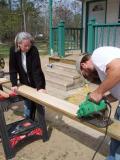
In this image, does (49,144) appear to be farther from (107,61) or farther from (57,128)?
(107,61)

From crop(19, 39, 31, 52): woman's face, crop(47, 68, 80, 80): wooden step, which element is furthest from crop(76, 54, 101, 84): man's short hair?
crop(47, 68, 80, 80): wooden step

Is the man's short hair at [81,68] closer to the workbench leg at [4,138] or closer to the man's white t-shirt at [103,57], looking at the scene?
the man's white t-shirt at [103,57]

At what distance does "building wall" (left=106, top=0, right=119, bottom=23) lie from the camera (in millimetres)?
9367

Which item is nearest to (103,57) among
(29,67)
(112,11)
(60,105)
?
(60,105)

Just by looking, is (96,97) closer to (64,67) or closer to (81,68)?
(81,68)

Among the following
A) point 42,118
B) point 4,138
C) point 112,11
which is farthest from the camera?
point 112,11

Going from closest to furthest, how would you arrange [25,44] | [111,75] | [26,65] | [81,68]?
[111,75], [81,68], [25,44], [26,65]

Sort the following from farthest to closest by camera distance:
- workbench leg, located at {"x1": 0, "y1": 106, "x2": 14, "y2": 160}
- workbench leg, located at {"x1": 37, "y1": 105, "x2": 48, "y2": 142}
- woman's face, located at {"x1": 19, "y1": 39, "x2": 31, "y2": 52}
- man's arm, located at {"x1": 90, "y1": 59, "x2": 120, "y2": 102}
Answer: workbench leg, located at {"x1": 37, "y1": 105, "x2": 48, "y2": 142} < workbench leg, located at {"x1": 0, "y1": 106, "x2": 14, "y2": 160} < woman's face, located at {"x1": 19, "y1": 39, "x2": 31, "y2": 52} < man's arm, located at {"x1": 90, "y1": 59, "x2": 120, "y2": 102}

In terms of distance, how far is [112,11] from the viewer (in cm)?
954

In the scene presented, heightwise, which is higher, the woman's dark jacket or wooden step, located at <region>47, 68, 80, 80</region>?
the woman's dark jacket

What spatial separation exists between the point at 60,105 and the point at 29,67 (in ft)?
3.28

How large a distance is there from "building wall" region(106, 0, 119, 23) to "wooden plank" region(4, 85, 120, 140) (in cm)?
642

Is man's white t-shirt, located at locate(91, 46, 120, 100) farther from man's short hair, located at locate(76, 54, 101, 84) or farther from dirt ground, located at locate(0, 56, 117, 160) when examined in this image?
dirt ground, located at locate(0, 56, 117, 160)

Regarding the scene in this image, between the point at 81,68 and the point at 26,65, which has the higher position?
the point at 81,68
